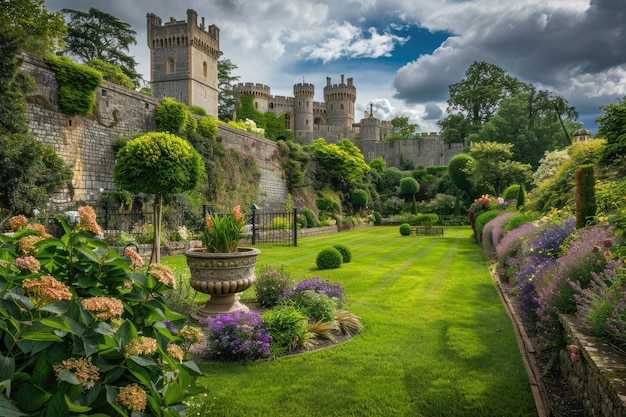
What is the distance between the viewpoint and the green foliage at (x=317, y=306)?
Answer: 18.1 ft

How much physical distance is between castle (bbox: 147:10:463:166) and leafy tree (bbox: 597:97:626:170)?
93.1 ft

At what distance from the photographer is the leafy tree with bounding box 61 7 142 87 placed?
27.0 meters

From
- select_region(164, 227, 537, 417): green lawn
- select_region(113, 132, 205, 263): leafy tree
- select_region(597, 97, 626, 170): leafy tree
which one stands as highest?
select_region(597, 97, 626, 170): leafy tree

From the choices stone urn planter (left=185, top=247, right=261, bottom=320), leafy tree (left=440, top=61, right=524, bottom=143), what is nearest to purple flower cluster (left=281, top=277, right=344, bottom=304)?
stone urn planter (left=185, top=247, right=261, bottom=320)

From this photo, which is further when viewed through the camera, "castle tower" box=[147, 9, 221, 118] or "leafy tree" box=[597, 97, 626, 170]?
"castle tower" box=[147, 9, 221, 118]

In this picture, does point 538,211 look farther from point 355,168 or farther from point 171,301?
point 355,168

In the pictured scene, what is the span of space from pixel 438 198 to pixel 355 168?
7.53 m

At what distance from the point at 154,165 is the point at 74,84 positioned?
8.24 m

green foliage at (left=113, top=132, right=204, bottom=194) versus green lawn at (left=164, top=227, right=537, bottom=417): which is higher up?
green foliage at (left=113, top=132, right=204, bottom=194)

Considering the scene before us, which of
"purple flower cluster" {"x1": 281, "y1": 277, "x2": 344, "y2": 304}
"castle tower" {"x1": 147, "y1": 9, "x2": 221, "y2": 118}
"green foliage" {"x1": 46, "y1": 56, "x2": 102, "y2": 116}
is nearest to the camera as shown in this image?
"purple flower cluster" {"x1": 281, "y1": 277, "x2": 344, "y2": 304}

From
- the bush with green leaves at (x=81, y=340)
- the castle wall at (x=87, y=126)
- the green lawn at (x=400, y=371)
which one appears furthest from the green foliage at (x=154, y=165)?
the bush with green leaves at (x=81, y=340)

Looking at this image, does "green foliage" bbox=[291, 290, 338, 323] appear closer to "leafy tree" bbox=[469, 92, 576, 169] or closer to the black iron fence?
the black iron fence

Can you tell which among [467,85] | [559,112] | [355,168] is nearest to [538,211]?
[355,168]

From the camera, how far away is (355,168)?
32812mm
